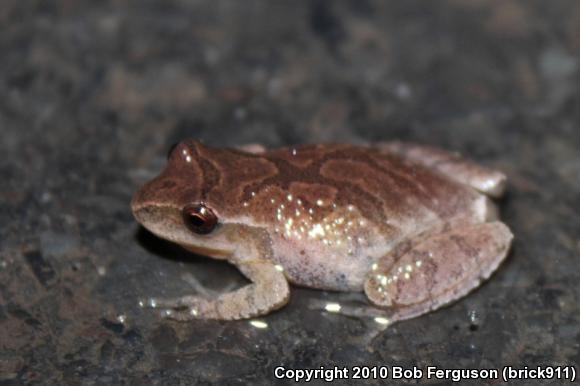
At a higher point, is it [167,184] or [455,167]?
[455,167]

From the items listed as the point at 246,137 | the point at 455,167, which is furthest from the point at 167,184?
the point at 455,167

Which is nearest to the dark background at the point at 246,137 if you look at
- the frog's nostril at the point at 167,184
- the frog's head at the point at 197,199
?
the frog's head at the point at 197,199

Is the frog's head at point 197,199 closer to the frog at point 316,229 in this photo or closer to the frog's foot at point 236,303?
the frog at point 316,229

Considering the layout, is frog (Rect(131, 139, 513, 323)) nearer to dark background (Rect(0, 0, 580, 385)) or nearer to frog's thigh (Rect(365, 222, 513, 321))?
frog's thigh (Rect(365, 222, 513, 321))

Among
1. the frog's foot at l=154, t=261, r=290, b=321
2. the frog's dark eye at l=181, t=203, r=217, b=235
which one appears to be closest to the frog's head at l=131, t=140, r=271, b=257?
the frog's dark eye at l=181, t=203, r=217, b=235

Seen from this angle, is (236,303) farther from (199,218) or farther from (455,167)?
(455,167)

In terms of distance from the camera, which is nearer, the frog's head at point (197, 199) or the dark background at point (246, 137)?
the dark background at point (246, 137)

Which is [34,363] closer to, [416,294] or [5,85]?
[416,294]
